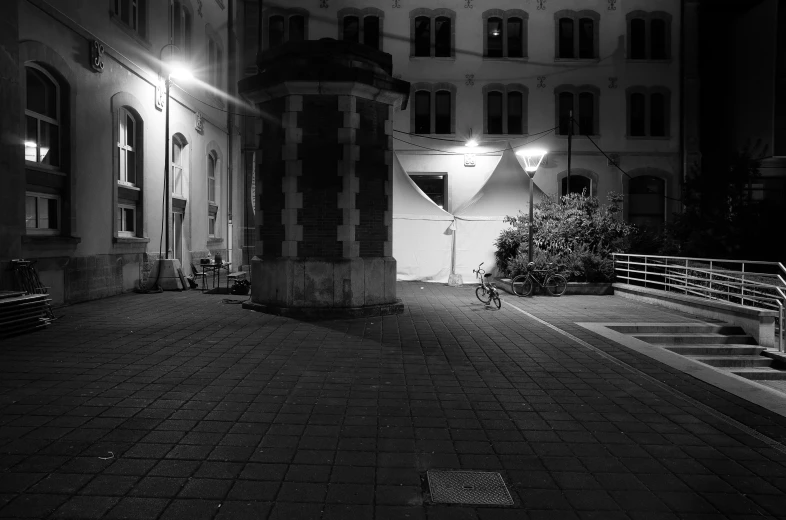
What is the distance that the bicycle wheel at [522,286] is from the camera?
1661 cm

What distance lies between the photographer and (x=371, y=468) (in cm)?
400

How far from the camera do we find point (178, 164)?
19484mm

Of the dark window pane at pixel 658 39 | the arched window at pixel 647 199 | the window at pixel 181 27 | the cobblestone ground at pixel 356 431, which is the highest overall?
the dark window pane at pixel 658 39

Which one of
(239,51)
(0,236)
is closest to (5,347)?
(0,236)

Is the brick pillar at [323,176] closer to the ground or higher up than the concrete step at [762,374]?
higher up

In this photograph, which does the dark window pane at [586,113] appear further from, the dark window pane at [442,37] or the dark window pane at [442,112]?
the dark window pane at [442,37]

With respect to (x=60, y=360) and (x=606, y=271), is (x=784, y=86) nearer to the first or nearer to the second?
(x=606, y=271)

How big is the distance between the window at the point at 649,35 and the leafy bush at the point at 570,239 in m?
10.8

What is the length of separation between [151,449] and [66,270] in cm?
975

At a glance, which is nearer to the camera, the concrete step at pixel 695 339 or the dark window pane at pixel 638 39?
the concrete step at pixel 695 339

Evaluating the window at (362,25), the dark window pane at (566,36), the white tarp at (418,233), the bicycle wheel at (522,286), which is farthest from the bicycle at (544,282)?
the window at (362,25)

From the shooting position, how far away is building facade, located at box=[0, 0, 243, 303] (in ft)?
35.4

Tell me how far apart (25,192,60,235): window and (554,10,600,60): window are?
73.4 ft

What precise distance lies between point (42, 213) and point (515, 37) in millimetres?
21861
